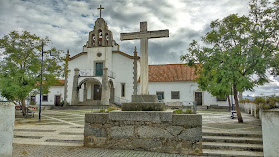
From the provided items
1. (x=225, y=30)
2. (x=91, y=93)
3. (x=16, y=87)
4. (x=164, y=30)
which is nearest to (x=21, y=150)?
(x=164, y=30)

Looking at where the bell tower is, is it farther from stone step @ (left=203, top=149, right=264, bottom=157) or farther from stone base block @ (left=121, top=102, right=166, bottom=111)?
stone step @ (left=203, top=149, right=264, bottom=157)

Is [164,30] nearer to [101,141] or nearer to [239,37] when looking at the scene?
[101,141]

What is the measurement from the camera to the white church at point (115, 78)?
2716cm

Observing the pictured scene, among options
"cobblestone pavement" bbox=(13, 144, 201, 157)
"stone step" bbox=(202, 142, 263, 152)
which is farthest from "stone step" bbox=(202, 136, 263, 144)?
"cobblestone pavement" bbox=(13, 144, 201, 157)

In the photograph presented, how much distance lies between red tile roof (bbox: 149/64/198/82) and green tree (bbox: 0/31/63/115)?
52.1ft

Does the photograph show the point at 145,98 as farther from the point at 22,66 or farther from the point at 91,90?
the point at 91,90

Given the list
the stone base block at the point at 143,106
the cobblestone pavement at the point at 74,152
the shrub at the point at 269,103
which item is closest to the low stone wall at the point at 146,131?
the cobblestone pavement at the point at 74,152

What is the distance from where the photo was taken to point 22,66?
14914mm

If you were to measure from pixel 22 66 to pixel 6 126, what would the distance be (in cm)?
1264

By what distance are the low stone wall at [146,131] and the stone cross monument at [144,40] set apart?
1283 millimetres

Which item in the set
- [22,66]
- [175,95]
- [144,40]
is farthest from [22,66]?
[175,95]

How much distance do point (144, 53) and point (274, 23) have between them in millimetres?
6928

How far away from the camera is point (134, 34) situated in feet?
23.9

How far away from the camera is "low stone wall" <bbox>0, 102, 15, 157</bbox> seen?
12.7 ft
